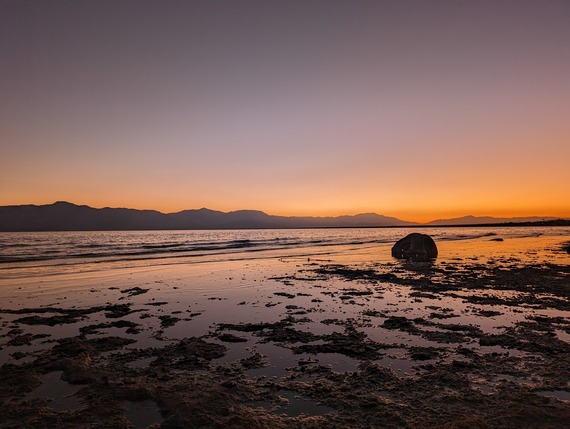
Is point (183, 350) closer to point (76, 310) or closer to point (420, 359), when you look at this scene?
point (420, 359)

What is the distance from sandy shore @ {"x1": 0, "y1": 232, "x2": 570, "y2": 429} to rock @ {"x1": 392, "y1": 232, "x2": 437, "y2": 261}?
49.6 feet

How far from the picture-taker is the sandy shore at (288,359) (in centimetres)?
561

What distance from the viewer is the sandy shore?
18.4 feet

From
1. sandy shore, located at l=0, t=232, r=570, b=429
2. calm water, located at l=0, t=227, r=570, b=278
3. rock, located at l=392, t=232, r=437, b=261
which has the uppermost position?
rock, located at l=392, t=232, r=437, b=261

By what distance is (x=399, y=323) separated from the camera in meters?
10.9

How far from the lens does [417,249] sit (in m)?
32.1

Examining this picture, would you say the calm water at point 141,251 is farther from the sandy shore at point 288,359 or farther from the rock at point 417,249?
the sandy shore at point 288,359

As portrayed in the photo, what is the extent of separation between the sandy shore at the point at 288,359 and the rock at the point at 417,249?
15.1 m

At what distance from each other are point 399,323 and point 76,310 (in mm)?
11466

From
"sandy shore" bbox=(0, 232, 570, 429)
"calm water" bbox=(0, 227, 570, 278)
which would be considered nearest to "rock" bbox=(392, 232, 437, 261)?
"calm water" bbox=(0, 227, 570, 278)

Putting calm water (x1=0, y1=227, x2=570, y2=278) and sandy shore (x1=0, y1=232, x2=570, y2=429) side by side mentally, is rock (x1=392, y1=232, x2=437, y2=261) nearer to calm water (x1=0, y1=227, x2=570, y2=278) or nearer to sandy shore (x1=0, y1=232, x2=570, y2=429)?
calm water (x1=0, y1=227, x2=570, y2=278)

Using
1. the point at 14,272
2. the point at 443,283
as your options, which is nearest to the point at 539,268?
the point at 443,283

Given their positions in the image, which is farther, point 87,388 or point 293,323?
point 293,323

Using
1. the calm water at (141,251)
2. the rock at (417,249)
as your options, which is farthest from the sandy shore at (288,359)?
the calm water at (141,251)
